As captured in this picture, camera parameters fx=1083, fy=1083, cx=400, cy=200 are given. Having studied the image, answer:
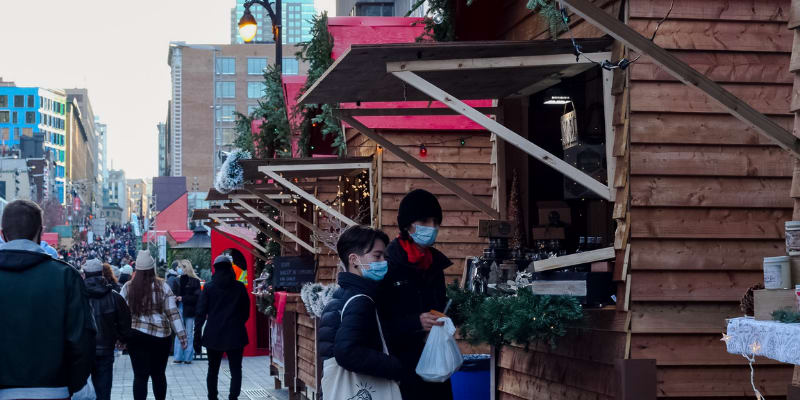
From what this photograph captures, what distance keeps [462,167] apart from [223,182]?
4.93m

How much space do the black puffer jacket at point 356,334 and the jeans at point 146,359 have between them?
678 cm

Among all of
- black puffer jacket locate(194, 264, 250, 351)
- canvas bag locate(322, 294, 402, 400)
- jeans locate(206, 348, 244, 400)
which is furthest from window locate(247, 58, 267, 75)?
canvas bag locate(322, 294, 402, 400)

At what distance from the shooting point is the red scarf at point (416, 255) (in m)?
6.47

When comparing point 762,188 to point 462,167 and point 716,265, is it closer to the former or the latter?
point 716,265

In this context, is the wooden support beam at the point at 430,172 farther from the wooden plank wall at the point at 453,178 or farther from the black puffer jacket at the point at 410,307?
the black puffer jacket at the point at 410,307

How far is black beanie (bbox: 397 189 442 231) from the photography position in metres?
6.64

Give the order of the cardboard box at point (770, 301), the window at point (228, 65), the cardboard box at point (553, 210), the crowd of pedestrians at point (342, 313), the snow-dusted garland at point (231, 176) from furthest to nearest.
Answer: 1. the window at point (228, 65)
2. the snow-dusted garland at point (231, 176)
3. the cardboard box at point (553, 210)
4. the crowd of pedestrians at point (342, 313)
5. the cardboard box at point (770, 301)

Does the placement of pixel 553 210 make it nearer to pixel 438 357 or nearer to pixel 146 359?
pixel 438 357

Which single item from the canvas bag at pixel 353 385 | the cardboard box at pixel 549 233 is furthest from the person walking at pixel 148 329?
the canvas bag at pixel 353 385

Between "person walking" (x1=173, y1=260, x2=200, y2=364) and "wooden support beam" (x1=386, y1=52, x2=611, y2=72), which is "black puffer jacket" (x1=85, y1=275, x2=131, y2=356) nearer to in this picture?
"wooden support beam" (x1=386, y1=52, x2=611, y2=72)

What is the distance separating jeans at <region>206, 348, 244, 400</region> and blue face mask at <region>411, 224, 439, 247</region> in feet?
22.4

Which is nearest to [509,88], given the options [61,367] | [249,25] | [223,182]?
[61,367]

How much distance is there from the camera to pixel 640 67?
659 centimetres

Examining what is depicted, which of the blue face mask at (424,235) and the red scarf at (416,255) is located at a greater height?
the blue face mask at (424,235)
